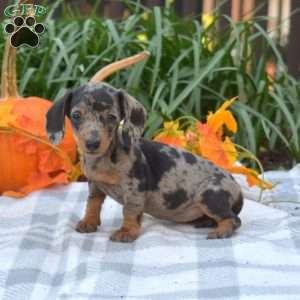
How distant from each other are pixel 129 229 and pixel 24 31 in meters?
0.79

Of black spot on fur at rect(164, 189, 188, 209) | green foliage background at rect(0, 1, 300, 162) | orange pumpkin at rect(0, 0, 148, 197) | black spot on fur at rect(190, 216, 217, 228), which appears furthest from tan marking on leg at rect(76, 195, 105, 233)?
green foliage background at rect(0, 1, 300, 162)

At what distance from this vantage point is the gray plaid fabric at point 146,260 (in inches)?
80.0

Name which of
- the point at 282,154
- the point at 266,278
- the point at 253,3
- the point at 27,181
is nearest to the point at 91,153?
the point at 266,278

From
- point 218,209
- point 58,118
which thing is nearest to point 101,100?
point 58,118

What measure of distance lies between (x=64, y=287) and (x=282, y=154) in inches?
83.1

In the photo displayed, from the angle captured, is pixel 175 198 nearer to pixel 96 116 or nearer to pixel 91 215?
pixel 91 215

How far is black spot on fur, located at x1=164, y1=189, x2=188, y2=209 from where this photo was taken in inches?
95.4

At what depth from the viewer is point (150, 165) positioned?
241 centimetres

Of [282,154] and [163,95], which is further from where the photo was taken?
[282,154]

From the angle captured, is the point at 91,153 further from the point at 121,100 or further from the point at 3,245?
the point at 3,245

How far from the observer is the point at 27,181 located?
9.86 feet

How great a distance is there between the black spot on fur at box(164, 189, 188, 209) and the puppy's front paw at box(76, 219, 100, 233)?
0.25 meters

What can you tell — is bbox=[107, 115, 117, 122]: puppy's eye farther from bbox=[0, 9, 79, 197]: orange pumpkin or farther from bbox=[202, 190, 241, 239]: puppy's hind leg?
bbox=[0, 9, 79, 197]: orange pumpkin

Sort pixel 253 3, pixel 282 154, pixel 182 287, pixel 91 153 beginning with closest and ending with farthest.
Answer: pixel 182 287
pixel 91 153
pixel 282 154
pixel 253 3
